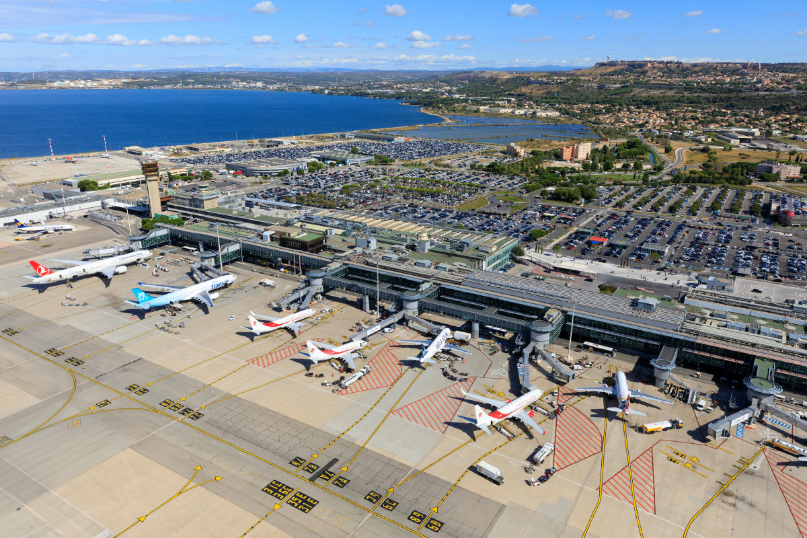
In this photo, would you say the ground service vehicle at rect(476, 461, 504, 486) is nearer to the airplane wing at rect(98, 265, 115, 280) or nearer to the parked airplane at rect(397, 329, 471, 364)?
the parked airplane at rect(397, 329, 471, 364)

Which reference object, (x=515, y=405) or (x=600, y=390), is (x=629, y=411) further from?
(x=515, y=405)

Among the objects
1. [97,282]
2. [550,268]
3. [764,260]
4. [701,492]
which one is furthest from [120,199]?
[764,260]

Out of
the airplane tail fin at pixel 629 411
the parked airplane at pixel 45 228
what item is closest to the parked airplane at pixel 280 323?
the airplane tail fin at pixel 629 411

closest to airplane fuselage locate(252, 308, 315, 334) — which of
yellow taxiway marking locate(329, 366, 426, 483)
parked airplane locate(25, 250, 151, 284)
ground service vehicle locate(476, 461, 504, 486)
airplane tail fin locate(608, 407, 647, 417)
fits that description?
yellow taxiway marking locate(329, 366, 426, 483)

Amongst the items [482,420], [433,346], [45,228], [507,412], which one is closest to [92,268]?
[45,228]

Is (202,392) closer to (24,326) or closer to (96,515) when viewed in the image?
(96,515)
